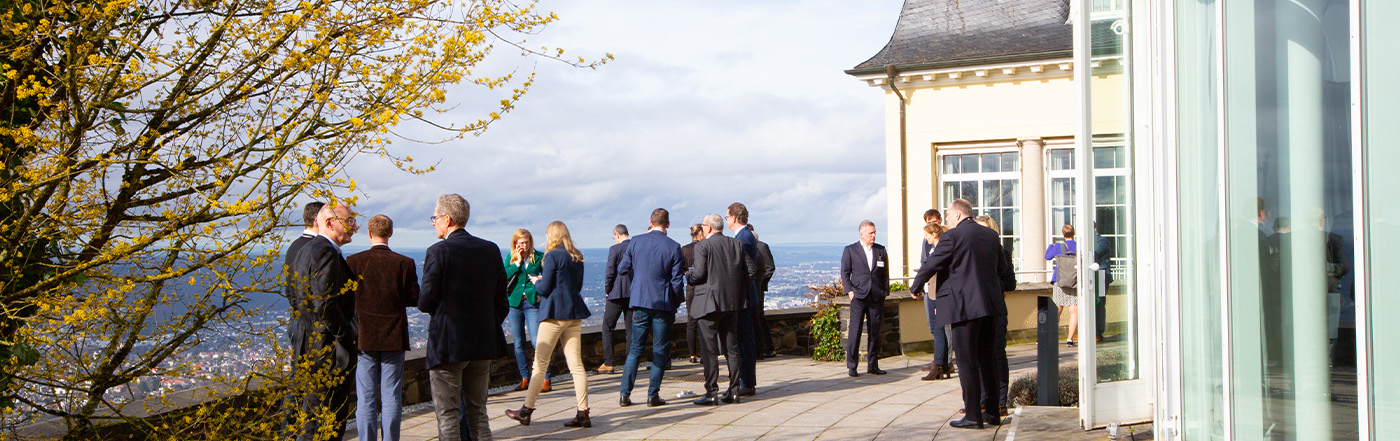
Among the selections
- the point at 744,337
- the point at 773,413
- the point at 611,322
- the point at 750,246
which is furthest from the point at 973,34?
the point at 773,413

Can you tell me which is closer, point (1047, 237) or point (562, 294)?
point (562, 294)

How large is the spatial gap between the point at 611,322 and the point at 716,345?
8.27 feet

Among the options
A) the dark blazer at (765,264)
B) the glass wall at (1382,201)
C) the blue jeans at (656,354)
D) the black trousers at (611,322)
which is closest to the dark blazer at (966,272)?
the blue jeans at (656,354)

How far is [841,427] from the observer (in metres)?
8.12

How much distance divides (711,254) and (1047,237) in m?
9.23

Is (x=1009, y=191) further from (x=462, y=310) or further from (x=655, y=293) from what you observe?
(x=462, y=310)

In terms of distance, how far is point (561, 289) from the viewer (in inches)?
346

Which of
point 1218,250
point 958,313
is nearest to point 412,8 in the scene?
point 1218,250

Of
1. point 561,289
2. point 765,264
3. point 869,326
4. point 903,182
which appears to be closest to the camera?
point 561,289

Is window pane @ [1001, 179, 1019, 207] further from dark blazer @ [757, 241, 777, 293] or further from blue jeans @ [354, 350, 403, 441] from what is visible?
blue jeans @ [354, 350, 403, 441]

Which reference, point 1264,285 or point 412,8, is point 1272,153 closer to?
point 1264,285

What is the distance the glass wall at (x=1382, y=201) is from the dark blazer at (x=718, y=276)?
6134 mm

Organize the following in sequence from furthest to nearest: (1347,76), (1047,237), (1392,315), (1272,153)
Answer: (1047,237), (1272,153), (1347,76), (1392,315)

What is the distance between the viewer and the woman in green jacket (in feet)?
33.4
